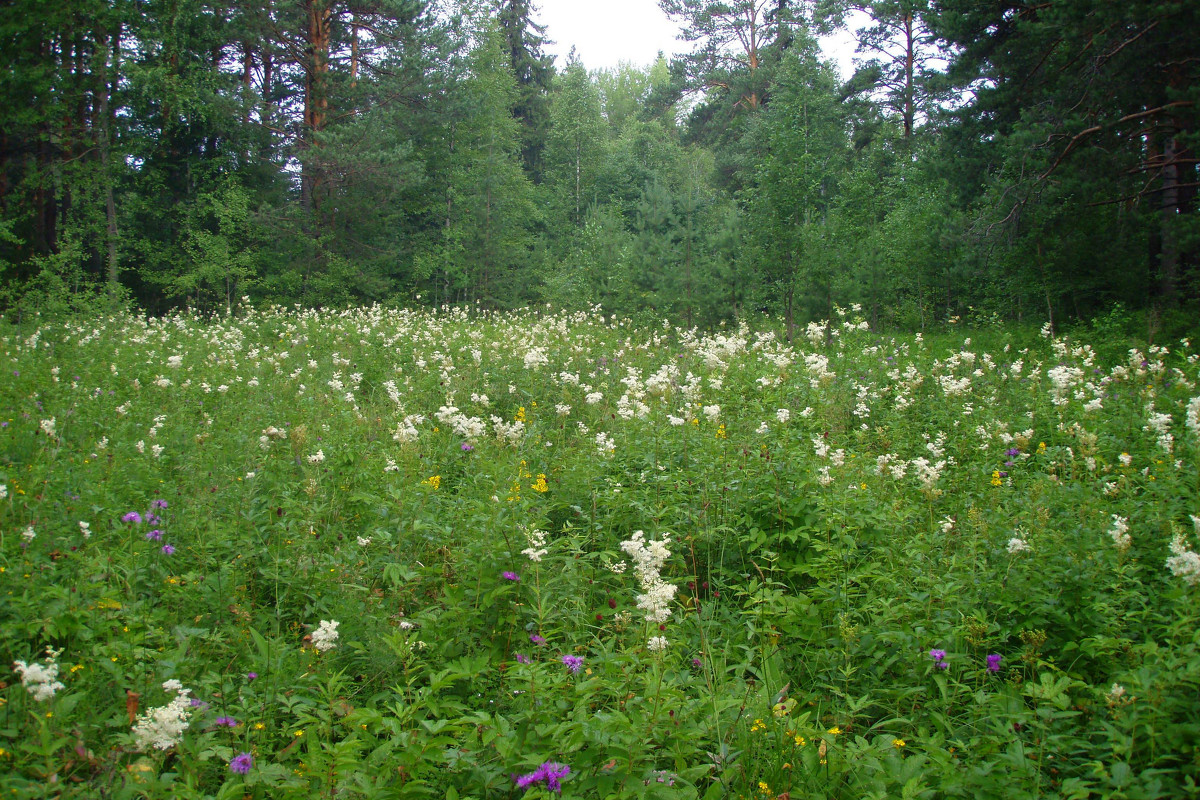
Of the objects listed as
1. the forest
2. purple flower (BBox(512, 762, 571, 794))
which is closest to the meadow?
purple flower (BBox(512, 762, 571, 794))

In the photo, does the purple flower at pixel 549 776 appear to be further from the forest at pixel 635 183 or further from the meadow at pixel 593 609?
the forest at pixel 635 183

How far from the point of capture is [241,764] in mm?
1889

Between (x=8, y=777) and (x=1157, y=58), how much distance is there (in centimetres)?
1499

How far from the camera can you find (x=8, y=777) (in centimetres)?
178

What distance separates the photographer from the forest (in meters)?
11.4

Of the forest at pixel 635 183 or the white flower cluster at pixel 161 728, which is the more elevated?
the forest at pixel 635 183

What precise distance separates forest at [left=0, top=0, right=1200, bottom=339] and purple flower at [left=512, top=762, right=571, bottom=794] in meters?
12.2

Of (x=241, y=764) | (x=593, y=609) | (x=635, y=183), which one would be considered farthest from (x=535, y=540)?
(x=635, y=183)

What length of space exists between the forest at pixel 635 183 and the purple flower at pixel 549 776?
12176 mm

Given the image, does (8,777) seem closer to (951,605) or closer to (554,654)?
(554,654)

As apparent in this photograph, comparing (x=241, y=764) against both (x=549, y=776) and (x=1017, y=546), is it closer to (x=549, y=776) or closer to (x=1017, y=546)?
(x=549, y=776)

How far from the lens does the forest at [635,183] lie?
11375 mm

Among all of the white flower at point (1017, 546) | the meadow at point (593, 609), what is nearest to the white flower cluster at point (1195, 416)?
the meadow at point (593, 609)

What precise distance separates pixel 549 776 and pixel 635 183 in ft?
105
